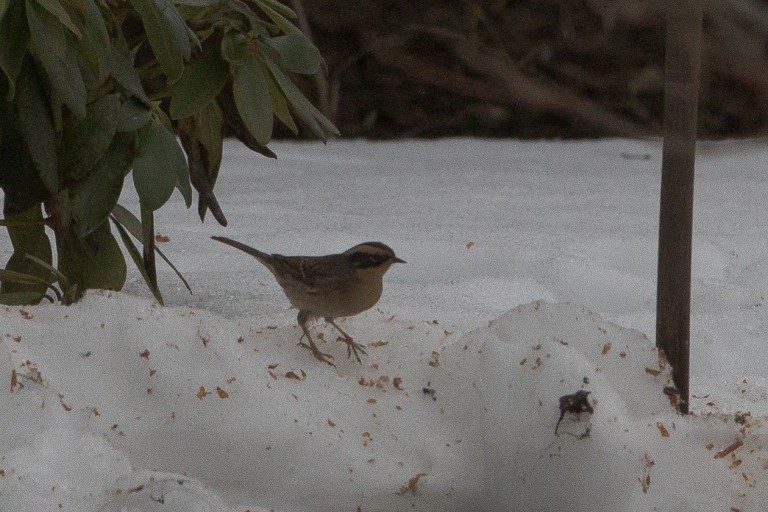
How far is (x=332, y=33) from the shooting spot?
8.03m

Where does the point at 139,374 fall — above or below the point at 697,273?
above

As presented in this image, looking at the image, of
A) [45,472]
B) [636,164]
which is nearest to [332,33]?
[636,164]

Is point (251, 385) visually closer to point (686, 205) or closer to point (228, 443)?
point (228, 443)

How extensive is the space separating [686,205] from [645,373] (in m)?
0.36

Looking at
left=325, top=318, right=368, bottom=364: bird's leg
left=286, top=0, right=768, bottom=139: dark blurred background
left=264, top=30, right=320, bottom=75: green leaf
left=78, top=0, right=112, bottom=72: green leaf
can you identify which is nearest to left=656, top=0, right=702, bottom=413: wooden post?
left=325, top=318, right=368, bottom=364: bird's leg

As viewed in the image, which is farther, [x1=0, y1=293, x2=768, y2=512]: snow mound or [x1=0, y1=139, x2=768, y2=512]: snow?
[x1=0, y1=293, x2=768, y2=512]: snow mound

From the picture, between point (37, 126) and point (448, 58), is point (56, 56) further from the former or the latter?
point (448, 58)

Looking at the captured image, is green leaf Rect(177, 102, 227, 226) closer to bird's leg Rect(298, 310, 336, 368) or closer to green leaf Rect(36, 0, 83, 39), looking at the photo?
bird's leg Rect(298, 310, 336, 368)

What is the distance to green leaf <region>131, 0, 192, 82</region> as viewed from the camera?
2.47 metres

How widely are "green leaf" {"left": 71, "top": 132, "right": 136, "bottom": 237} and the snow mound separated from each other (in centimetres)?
20

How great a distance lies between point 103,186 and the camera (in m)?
2.55

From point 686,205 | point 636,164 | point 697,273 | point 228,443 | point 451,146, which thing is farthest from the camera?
point 451,146

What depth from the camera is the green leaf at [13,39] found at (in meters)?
2.33

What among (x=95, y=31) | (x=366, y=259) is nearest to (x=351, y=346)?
(x=366, y=259)
